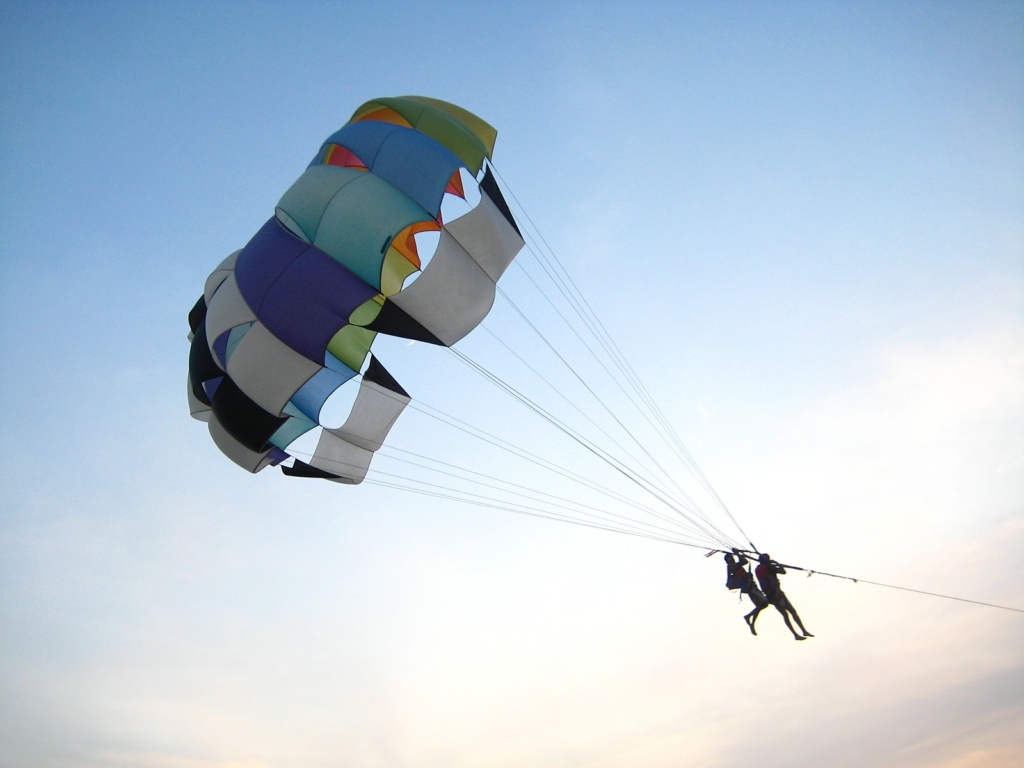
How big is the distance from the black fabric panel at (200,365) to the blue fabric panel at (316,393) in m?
1.33

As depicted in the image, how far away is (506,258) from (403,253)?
1607 mm

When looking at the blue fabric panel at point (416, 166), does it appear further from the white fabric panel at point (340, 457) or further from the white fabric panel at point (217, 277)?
the white fabric panel at point (340, 457)

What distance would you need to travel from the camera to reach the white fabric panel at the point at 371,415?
11.0 meters

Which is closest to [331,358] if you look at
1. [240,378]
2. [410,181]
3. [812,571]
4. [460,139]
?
[240,378]

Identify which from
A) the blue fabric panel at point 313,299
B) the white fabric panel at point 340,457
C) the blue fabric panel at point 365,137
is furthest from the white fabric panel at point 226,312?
the blue fabric panel at point 365,137

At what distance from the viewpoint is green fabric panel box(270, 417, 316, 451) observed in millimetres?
11164

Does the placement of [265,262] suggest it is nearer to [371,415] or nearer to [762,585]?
[371,415]

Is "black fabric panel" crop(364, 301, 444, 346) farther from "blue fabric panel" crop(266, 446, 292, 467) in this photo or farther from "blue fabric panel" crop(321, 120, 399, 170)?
"blue fabric panel" crop(266, 446, 292, 467)

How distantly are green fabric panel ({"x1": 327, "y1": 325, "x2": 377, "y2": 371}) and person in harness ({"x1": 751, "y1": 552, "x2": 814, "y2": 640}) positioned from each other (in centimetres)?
574

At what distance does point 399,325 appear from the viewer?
10117 mm

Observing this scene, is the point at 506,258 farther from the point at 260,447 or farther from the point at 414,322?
the point at 260,447

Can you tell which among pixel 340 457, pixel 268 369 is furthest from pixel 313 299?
pixel 340 457

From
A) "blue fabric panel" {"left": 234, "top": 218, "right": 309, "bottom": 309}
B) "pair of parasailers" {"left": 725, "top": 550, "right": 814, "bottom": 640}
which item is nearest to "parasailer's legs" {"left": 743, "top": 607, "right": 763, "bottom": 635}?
"pair of parasailers" {"left": 725, "top": 550, "right": 814, "bottom": 640}

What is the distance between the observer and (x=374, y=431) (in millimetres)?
11102
